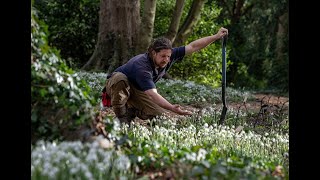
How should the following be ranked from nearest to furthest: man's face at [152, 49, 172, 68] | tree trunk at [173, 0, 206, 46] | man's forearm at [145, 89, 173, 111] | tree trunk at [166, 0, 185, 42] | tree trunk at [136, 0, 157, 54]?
man's forearm at [145, 89, 173, 111] → man's face at [152, 49, 172, 68] → tree trunk at [136, 0, 157, 54] → tree trunk at [166, 0, 185, 42] → tree trunk at [173, 0, 206, 46]

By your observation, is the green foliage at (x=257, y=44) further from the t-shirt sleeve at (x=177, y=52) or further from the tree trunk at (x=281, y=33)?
the t-shirt sleeve at (x=177, y=52)

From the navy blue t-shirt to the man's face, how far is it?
0.10 m

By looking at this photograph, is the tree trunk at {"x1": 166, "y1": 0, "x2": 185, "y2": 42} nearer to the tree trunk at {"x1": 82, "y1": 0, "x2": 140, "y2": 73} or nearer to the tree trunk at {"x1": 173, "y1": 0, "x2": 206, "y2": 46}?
the tree trunk at {"x1": 82, "y1": 0, "x2": 140, "y2": 73}

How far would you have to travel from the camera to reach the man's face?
257 inches

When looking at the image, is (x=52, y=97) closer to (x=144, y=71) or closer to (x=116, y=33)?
(x=144, y=71)

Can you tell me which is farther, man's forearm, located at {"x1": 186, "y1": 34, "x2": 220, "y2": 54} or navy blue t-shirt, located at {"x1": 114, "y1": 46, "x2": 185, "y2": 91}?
man's forearm, located at {"x1": 186, "y1": 34, "x2": 220, "y2": 54}

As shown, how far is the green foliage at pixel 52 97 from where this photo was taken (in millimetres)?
4043

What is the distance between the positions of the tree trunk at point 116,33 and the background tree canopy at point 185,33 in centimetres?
3

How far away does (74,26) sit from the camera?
18531mm

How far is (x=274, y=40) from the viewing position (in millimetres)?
25641

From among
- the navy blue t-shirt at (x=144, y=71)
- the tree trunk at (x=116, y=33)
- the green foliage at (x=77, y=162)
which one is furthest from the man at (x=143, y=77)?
the tree trunk at (x=116, y=33)

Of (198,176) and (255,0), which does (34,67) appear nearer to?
(198,176)

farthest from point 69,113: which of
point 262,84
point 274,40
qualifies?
point 262,84

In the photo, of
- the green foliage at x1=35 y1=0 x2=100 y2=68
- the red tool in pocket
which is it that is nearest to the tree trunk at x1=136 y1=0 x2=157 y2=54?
the green foliage at x1=35 y1=0 x2=100 y2=68
